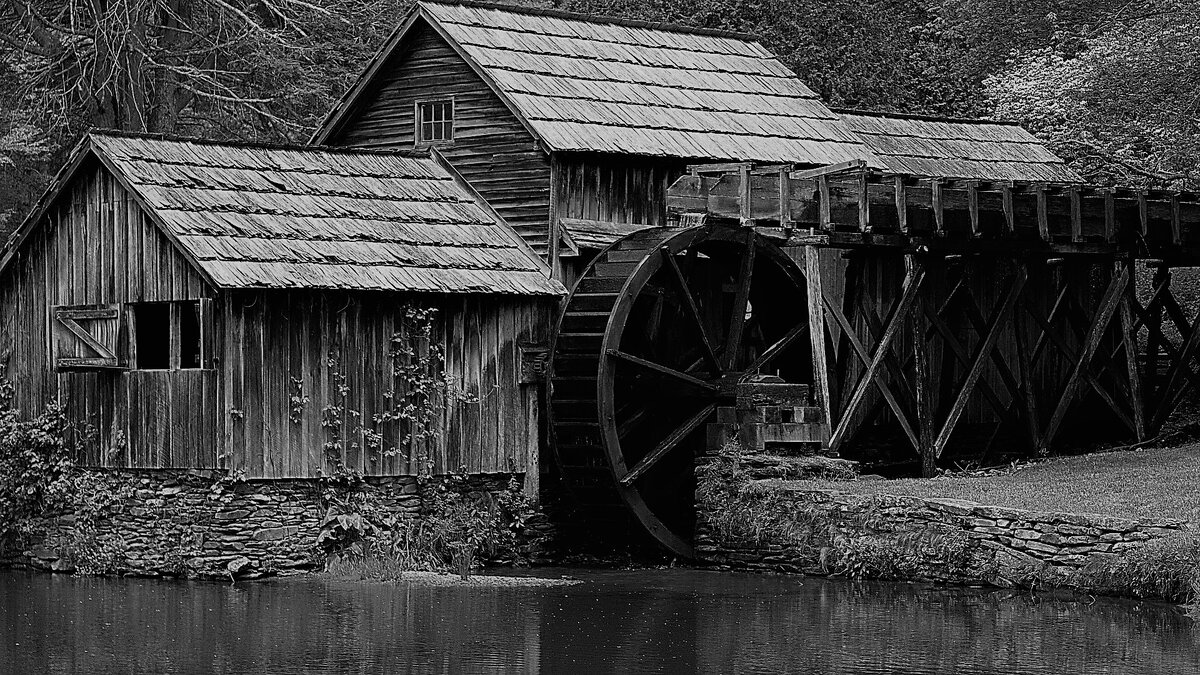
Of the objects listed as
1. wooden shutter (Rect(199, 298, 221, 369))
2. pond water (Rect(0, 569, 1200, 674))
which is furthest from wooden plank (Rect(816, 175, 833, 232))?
wooden shutter (Rect(199, 298, 221, 369))

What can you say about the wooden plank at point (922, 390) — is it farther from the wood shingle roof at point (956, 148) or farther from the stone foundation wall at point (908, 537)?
the stone foundation wall at point (908, 537)

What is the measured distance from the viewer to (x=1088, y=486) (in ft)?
71.9

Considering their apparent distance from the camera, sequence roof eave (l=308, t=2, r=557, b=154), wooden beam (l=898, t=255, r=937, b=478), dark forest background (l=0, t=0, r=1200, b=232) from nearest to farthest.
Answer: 1. roof eave (l=308, t=2, r=557, b=154)
2. wooden beam (l=898, t=255, r=937, b=478)
3. dark forest background (l=0, t=0, r=1200, b=232)

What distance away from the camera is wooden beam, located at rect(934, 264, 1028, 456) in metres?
25.0

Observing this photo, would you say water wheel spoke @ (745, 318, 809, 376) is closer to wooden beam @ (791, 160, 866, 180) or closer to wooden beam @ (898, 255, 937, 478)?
wooden beam @ (898, 255, 937, 478)

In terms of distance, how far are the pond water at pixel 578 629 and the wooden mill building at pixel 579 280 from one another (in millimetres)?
2374

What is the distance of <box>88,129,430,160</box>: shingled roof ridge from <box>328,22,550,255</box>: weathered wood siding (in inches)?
20.2

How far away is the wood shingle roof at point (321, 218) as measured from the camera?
824 inches

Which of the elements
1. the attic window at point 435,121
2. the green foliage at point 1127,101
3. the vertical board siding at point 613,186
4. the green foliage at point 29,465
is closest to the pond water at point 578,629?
the green foliage at point 29,465

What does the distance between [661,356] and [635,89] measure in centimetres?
340

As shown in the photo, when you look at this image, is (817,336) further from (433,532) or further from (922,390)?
(433,532)

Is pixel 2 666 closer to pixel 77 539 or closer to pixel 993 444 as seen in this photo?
pixel 77 539

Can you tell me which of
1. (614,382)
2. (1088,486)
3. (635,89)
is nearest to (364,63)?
(635,89)

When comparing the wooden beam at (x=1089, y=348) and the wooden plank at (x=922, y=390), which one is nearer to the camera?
the wooden plank at (x=922, y=390)
